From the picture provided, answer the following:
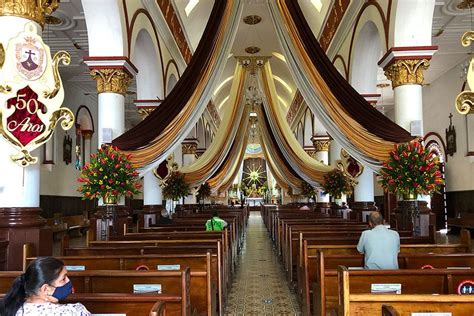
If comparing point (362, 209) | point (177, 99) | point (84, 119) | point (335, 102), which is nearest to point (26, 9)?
point (177, 99)

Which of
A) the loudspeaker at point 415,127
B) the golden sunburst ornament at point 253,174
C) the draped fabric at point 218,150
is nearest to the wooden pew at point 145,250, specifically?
the loudspeaker at point 415,127

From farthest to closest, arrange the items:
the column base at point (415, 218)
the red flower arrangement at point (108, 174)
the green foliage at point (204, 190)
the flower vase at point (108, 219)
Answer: the green foliage at point (204, 190)
the flower vase at point (108, 219)
the column base at point (415, 218)
the red flower arrangement at point (108, 174)

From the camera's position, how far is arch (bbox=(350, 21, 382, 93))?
33.2ft

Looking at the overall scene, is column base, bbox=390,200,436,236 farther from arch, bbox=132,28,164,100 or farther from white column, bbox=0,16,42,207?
arch, bbox=132,28,164,100

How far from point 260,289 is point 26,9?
4611 millimetres

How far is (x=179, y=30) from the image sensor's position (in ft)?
41.8

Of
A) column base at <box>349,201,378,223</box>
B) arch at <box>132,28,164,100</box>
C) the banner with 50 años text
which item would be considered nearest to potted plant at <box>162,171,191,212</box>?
arch at <box>132,28,164,100</box>

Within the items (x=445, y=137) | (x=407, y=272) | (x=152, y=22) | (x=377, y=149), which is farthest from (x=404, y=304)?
(x=445, y=137)

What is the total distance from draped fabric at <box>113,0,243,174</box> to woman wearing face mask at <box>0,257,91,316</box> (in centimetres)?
402

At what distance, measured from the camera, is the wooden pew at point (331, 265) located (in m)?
4.09

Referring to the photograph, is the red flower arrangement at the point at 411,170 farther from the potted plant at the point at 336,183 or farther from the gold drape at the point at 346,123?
the potted plant at the point at 336,183

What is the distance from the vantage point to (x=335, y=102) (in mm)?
5973

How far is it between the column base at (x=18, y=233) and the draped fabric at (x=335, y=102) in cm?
365

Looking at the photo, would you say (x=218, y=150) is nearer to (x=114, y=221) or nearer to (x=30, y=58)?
(x=114, y=221)
